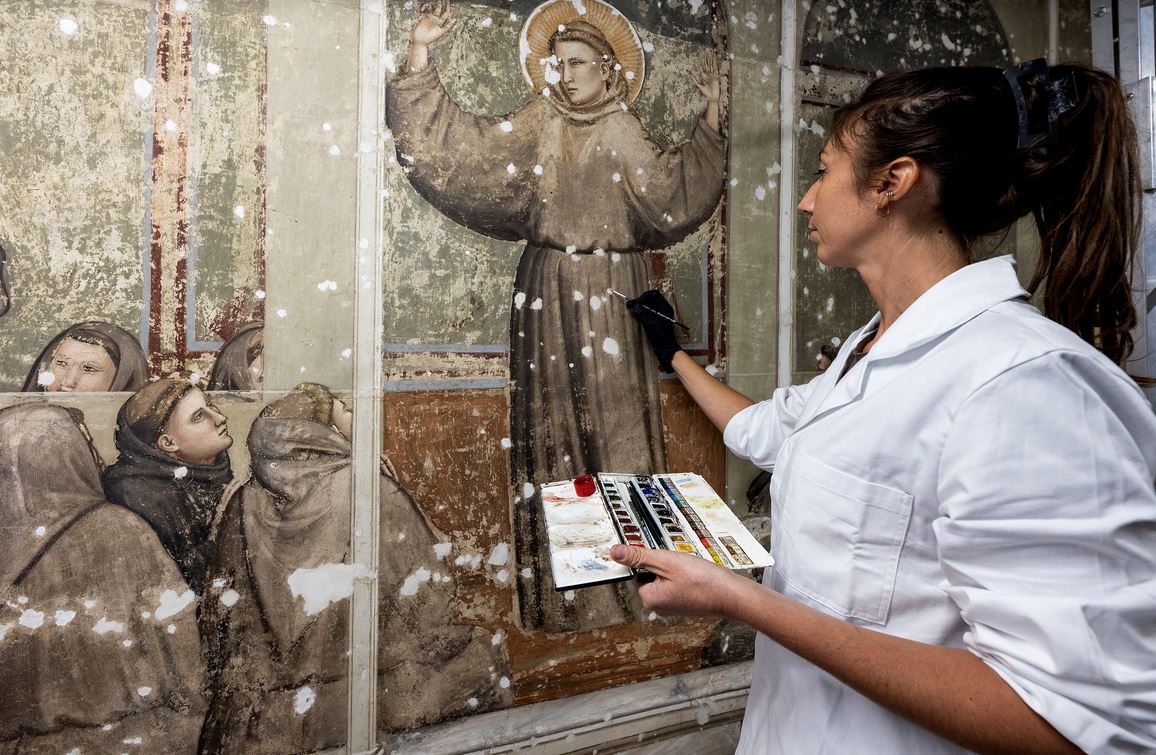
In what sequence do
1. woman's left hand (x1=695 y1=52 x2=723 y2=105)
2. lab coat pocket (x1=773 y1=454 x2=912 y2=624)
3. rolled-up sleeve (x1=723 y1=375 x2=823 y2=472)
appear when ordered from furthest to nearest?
woman's left hand (x1=695 y1=52 x2=723 y2=105) < rolled-up sleeve (x1=723 y1=375 x2=823 y2=472) < lab coat pocket (x1=773 y1=454 x2=912 y2=624)

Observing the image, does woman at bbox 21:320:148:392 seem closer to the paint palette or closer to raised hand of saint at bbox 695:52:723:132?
the paint palette

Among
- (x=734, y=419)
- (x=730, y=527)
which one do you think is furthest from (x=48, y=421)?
(x=734, y=419)

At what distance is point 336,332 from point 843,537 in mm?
926

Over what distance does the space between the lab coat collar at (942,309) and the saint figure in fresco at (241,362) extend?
949mm

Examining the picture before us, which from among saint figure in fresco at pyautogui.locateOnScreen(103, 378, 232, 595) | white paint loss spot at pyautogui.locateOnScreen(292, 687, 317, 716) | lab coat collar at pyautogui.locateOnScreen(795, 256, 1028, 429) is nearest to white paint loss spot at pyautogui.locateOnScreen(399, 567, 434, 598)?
white paint loss spot at pyautogui.locateOnScreen(292, 687, 317, 716)

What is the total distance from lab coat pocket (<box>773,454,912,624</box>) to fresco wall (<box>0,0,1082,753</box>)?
0.59 m

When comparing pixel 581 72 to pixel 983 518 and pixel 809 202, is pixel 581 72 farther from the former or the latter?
pixel 983 518

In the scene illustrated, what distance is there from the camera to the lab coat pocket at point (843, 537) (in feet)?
2.52

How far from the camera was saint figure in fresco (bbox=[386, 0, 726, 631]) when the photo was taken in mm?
1280

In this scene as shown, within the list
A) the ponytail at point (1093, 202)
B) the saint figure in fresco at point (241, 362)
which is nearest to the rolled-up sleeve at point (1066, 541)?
the ponytail at point (1093, 202)

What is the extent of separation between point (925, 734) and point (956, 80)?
82cm

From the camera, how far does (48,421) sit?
1.03 m

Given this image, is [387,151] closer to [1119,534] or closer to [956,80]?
[956,80]

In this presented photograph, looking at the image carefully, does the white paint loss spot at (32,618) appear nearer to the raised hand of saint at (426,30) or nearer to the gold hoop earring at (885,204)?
the raised hand of saint at (426,30)
